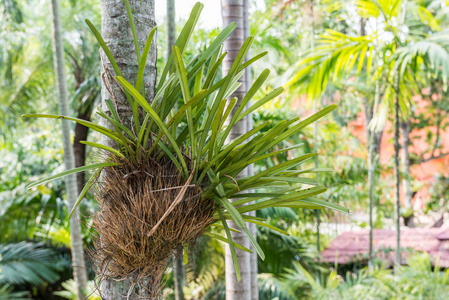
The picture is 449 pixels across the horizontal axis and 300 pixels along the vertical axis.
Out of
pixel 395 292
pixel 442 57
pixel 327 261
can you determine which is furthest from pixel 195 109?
pixel 327 261

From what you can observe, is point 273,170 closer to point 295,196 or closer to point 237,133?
point 295,196

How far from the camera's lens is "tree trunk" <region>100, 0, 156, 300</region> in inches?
36.1

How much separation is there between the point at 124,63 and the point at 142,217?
0.40 m

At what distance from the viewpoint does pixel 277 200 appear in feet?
2.81

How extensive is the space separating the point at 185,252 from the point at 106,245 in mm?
256

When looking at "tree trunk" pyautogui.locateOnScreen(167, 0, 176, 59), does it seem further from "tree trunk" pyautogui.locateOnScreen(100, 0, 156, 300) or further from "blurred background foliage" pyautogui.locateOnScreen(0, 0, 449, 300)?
"tree trunk" pyautogui.locateOnScreen(100, 0, 156, 300)

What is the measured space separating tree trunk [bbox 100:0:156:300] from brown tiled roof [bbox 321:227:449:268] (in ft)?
14.6

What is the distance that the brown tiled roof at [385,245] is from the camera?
5.22 metres

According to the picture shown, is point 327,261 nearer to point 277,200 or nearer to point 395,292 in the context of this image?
point 395,292

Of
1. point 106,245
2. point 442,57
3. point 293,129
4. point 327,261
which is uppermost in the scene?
point 442,57

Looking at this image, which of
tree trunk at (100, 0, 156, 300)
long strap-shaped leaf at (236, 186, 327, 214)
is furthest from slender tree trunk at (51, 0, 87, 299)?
long strap-shaped leaf at (236, 186, 327, 214)

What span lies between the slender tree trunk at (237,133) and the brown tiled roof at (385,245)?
3499 mm

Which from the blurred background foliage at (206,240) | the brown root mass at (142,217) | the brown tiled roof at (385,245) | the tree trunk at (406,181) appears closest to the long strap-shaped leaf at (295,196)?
the brown root mass at (142,217)

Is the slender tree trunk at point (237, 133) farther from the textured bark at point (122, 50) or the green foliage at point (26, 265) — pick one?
the green foliage at point (26, 265)
